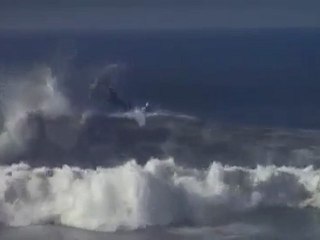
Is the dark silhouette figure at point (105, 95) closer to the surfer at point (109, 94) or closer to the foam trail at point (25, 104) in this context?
the surfer at point (109, 94)

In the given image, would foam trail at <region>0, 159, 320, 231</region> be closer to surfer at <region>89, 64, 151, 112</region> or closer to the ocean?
the ocean

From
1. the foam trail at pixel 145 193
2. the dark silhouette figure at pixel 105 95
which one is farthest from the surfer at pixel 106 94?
the foam trail at pixel 145 193

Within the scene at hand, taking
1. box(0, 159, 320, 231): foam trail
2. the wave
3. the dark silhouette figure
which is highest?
the dark silhouette figure

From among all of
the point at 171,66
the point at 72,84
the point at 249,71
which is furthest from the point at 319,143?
the point at 72,84

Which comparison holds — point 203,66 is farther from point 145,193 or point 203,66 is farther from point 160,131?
point 145,193

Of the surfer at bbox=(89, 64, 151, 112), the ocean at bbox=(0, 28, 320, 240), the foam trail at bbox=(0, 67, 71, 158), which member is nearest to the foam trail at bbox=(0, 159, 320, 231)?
the ocean at bbox=(0, 28, 320, 240)

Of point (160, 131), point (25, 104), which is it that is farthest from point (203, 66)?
point (25, 104)

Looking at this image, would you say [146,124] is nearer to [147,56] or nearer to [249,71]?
[147,56]
